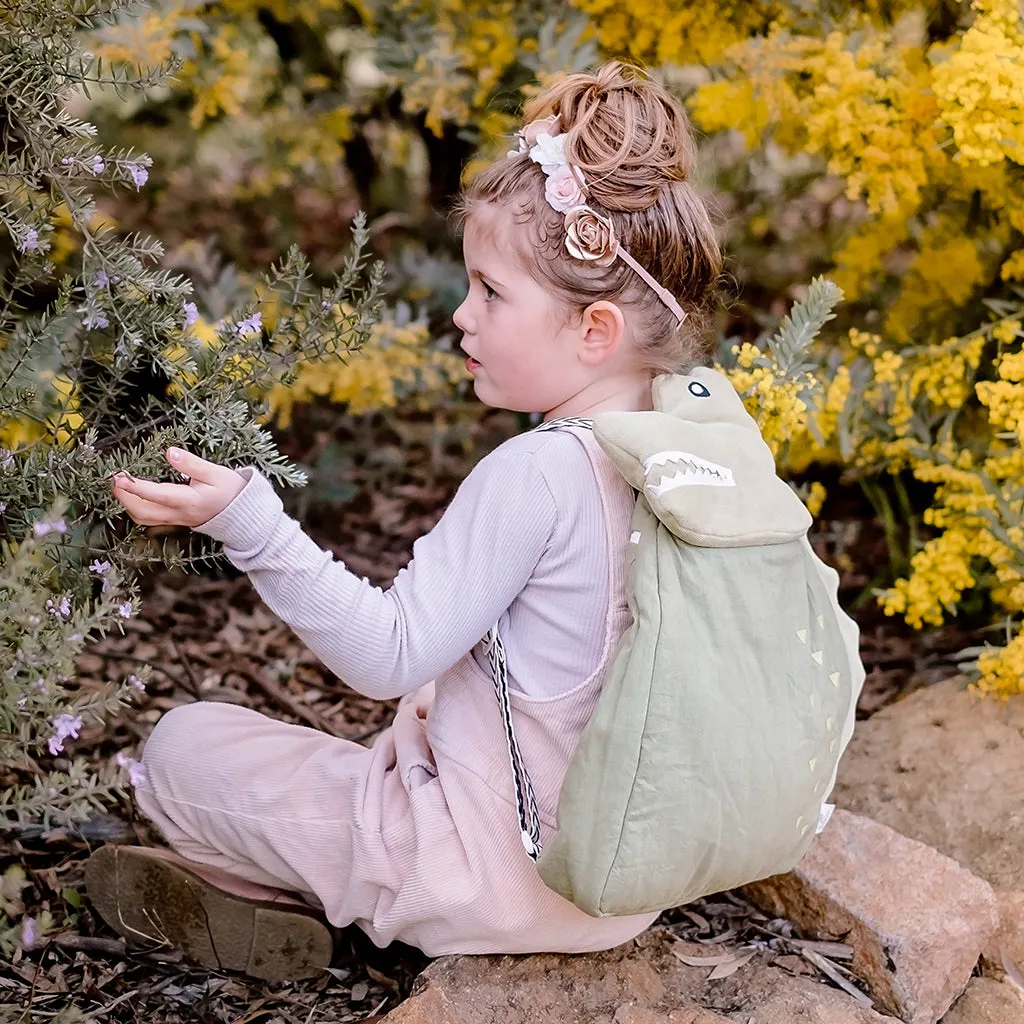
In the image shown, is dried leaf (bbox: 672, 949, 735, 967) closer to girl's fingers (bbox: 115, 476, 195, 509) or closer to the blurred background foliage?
the blurred background foliage

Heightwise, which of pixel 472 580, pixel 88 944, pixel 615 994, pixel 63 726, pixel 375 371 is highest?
pixel 63 726

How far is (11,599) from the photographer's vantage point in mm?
1314

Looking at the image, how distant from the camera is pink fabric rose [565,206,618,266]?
63.5 inches

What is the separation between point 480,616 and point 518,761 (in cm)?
19

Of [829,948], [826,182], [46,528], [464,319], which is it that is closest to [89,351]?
[464,319]

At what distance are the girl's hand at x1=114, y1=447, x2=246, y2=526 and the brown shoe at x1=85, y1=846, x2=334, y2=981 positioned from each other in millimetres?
585

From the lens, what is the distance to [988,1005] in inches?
75.0

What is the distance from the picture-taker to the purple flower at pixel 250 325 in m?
1.62

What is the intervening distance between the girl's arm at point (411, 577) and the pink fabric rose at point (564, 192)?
1.04ft

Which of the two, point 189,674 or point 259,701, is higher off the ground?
point 189,674

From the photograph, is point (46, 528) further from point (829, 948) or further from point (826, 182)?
point (826, 182)

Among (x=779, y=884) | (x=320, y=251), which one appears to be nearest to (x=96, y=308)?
(x=779, y=884)

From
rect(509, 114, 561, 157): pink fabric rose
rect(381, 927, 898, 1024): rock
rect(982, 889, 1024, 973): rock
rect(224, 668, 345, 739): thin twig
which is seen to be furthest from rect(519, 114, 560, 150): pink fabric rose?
rect(982, 889, 1024, 973): rock

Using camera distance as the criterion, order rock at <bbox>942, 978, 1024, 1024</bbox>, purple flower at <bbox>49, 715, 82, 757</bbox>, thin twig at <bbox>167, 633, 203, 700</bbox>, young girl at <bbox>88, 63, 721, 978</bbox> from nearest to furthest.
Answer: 1. purple flower at <bbox>49, 715, 82, 757</bbox>
2. young girl at <bbox>88, 63, 721, 978</bbox>
3. rock at <bbox>942, 978, 1024, 1024</bbox>
4. thin twig at <bbox>167, 633, 203, 700</bbox>
